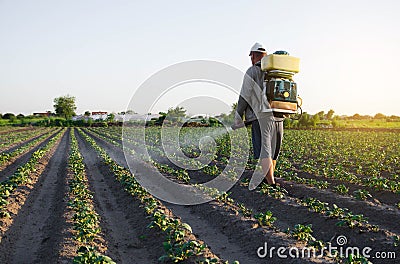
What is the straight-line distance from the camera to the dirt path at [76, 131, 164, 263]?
5.18m

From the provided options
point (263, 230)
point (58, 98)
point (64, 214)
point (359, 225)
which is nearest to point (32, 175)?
point (64, 214)

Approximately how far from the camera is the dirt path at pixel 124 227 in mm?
5176

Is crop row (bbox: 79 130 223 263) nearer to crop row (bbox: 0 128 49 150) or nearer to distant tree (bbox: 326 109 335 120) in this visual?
crop row (bbox: 0 128 49 150)

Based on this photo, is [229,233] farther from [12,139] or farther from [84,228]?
[12,139]

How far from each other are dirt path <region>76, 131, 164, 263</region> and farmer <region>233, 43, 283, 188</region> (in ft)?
8.27

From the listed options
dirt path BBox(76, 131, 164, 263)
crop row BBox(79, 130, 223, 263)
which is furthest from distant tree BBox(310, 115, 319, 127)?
crop row BBox(79, 130, 223, 263)

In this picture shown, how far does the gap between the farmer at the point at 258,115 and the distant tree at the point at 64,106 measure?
112 m

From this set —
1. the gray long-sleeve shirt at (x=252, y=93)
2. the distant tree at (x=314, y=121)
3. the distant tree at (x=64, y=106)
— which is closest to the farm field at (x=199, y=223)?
the gray long-sleeve shirt at (x=252, y=93)

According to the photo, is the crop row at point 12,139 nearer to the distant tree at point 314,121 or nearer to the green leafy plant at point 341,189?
the green leafy plant at point 341,189

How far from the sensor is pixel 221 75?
6.32 metres

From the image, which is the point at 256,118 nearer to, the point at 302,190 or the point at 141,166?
the point at 302,190

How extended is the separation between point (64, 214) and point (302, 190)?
4829 millimetres

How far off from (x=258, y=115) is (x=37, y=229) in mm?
4232
